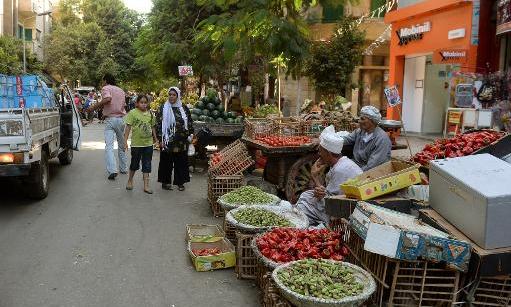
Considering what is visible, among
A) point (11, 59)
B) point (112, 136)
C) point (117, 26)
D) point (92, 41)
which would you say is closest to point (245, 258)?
point (112, 136)

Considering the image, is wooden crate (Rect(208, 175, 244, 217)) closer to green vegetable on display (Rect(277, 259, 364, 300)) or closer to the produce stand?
the produce stand

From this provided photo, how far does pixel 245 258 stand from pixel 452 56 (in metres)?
11.2

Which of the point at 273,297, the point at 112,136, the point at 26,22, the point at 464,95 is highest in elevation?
the point at 26,22

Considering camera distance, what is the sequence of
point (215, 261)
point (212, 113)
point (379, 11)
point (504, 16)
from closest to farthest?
point (215, 261)
point (504, 16)
point (212, 113)
point (379, 11)

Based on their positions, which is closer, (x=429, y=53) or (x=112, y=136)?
(x=112, y=136)

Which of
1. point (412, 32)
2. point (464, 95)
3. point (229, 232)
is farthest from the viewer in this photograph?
point (412, 32)

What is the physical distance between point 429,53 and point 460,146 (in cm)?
1187

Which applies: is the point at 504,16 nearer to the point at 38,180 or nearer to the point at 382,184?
the point at 382,184

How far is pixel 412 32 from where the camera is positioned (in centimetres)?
1800

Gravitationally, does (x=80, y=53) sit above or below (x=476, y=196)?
above

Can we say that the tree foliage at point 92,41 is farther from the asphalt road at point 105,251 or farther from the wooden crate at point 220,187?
the wooden crate at point 220,187

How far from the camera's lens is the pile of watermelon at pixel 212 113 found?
1211 centimetres

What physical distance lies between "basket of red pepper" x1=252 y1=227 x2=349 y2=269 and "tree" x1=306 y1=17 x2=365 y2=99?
1513 cm

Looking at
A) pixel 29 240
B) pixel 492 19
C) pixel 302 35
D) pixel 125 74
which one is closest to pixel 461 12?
pixel 492 19
